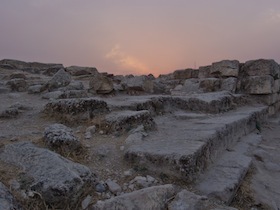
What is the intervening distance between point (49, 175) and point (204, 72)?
292 inches

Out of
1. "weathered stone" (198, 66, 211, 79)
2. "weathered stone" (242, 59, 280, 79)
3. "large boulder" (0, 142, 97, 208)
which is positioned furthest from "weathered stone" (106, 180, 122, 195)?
"weathered stone" (198, 66, 211, 79)

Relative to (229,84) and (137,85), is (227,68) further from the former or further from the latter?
(137,85)

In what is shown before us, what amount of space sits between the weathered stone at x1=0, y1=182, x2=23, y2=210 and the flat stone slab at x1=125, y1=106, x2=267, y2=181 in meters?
1.24

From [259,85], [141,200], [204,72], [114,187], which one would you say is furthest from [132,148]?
[204,72]

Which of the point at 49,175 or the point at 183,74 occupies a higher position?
the point at 183,74

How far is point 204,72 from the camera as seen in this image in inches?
353

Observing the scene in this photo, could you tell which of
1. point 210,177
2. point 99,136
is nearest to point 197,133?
point 210,177

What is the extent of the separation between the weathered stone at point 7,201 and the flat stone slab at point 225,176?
1.52 metres

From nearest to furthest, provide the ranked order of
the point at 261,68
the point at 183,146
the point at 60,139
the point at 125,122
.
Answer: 1. the point at 60,139
2. the point at 183,146
3. the point at 125,122
4. the point at 261,68

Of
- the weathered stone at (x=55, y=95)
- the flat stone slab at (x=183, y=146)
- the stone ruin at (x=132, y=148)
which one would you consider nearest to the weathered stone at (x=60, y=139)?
the stone ruin at (x=132, y=148)

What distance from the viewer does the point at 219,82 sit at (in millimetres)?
7918

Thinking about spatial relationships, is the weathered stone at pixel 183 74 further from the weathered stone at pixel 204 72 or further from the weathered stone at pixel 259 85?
the weathered stone at pixel 259 85

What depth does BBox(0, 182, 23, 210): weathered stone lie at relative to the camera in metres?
1.84

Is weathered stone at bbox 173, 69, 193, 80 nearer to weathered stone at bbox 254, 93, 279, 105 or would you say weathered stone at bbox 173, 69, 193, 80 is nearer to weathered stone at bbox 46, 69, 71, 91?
weathered stone at bbox 254, 93, 279, 105
